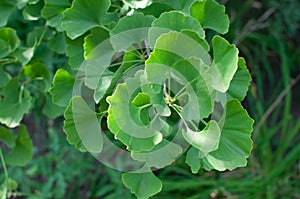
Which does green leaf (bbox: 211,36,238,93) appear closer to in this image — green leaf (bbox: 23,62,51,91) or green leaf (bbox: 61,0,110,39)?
green leaf (bbox: 61,0,110,39)

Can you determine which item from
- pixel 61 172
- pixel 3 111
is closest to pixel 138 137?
pixel 3 111

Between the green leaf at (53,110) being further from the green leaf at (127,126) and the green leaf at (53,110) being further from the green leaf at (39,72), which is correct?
the green leaf at (127,126)

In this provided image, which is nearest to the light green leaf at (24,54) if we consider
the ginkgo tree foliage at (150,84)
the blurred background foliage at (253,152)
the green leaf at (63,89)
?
the ginkgo tree foliage at (150,84)

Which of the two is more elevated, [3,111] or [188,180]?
[3,111]

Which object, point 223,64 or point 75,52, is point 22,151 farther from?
point 223,64

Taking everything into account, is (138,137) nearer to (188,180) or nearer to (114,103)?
(114,103)

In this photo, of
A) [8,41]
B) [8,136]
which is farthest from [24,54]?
[8,136]
